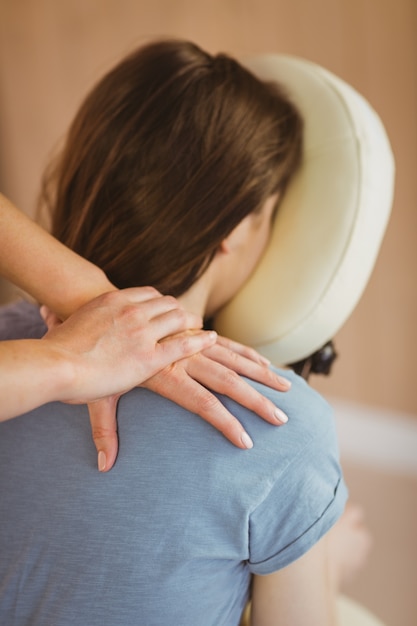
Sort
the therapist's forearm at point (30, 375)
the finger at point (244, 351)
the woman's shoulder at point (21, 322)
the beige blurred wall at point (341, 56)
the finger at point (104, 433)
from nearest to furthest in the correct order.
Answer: the therapist's forearm at point (30, 375)
the finger at point (104, 433)
the finger at point (244, 351)
the woman's shoulder at point (21, 322)
the beige blurred wall at point (341, 56)

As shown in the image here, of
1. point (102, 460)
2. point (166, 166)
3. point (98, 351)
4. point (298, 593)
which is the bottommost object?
point (298, 593)

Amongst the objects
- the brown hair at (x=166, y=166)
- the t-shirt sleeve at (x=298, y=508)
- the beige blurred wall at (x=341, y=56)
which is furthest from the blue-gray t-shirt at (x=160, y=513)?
the beige blurred wall at (x=341, y=56)

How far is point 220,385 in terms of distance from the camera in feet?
2.27

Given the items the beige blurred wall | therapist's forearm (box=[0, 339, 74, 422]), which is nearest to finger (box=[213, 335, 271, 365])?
therapist's forearm (box=[0, 339, 74, 422])

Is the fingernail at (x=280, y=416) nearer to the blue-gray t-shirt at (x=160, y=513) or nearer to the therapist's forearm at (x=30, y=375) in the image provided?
the blue-gray t-shirt at (x=160, y=513)

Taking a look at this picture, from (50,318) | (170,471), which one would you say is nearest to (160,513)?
(170,471)

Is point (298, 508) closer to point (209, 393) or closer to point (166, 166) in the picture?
point (209, 393)

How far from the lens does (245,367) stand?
727mm

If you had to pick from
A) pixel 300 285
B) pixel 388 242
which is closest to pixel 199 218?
pixel 300 285

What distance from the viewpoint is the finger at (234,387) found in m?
0.66

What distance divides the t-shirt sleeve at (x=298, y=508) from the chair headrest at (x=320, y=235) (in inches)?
12.8

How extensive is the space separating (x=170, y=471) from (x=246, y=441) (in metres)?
0.08

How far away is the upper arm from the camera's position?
0.72 meters

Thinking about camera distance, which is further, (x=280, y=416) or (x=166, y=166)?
(x=166, y=166)
